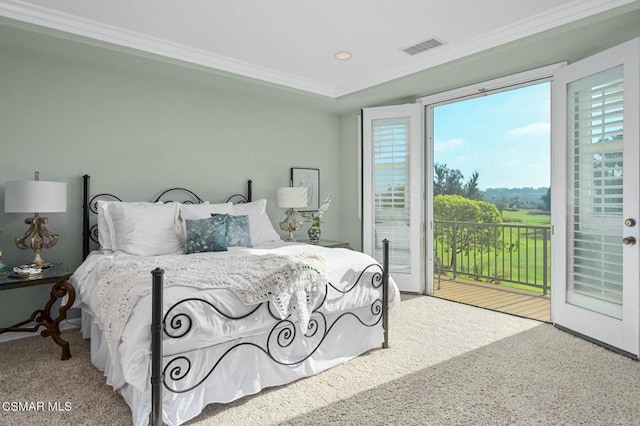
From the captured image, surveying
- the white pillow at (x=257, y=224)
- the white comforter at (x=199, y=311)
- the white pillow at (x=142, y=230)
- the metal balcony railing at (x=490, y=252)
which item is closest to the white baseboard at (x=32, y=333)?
the white comforter at (x=199, y=311)

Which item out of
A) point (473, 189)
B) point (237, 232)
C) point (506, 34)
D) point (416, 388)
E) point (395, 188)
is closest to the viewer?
point (416, 388)

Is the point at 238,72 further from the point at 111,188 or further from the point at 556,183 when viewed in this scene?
the point at 556,183

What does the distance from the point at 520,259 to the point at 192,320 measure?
5.36 meters

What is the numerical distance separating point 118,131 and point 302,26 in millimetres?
2100

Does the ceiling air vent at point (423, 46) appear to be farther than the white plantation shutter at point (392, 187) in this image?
No

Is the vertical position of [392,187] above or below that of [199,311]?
above

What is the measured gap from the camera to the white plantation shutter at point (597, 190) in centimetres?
308

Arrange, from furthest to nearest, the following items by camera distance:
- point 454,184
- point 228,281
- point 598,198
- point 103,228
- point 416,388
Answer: point 454,184 < point 103,228 < point 598,198 < point 416,388 < point 228,281

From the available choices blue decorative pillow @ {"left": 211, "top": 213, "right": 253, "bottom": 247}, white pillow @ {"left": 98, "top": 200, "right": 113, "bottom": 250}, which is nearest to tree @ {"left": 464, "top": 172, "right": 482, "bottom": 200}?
blue decorative pillow @ {"left": 211, "top": 213, "right": 253, "bottom": 247}

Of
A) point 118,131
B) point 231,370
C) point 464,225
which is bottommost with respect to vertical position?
point 231,370

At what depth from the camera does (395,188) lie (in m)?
5.05

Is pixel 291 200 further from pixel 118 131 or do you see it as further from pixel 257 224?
pixel 118 131

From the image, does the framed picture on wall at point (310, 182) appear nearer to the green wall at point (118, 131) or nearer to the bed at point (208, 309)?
the green wall at point (118, 131)

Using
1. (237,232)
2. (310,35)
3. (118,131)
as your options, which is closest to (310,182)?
(237,232)
